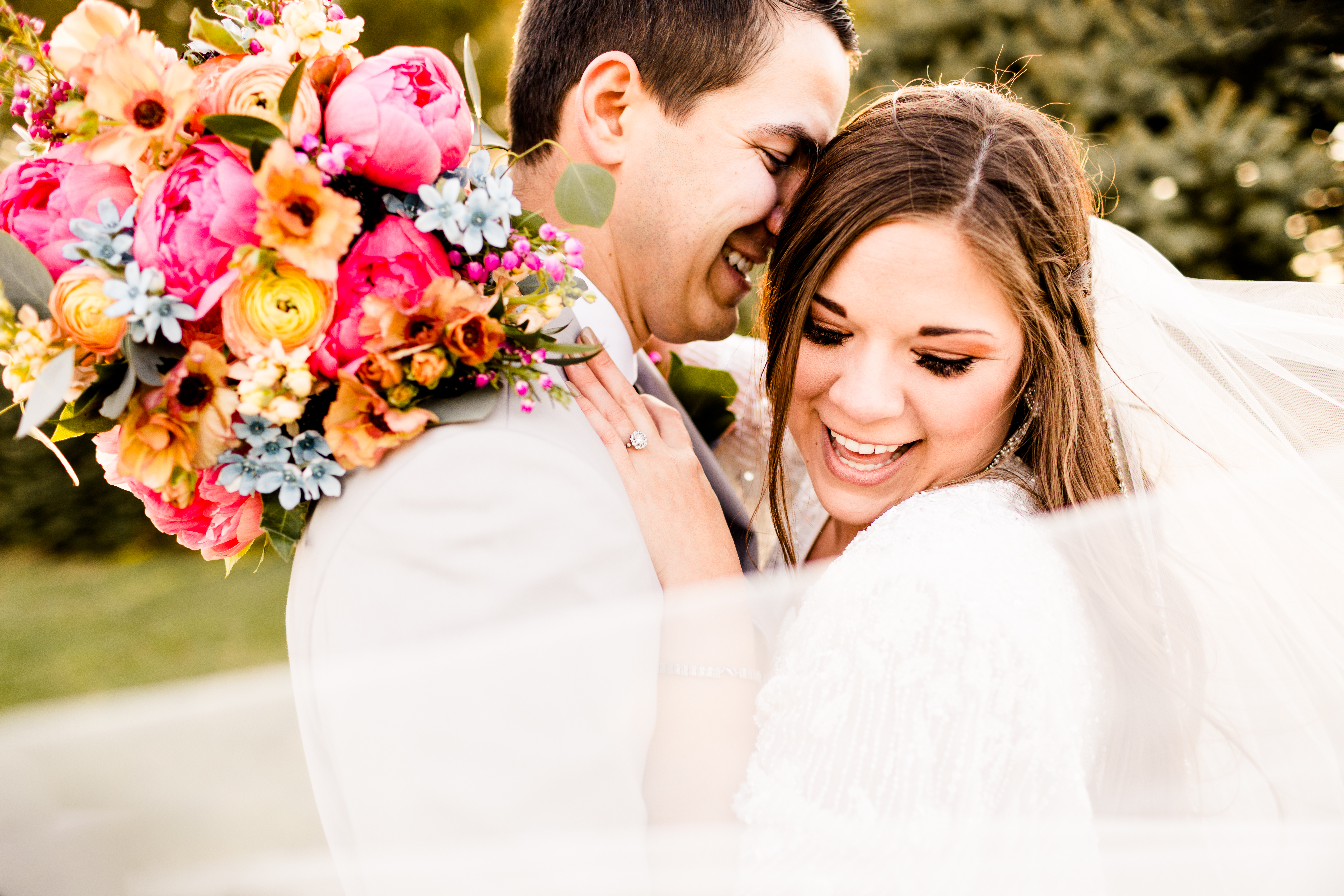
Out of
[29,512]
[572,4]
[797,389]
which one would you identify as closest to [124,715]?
[797,389]

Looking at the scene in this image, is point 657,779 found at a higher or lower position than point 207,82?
lower

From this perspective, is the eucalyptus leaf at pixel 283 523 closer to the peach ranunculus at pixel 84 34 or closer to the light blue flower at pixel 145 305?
the light blue flower at pixel 145 305

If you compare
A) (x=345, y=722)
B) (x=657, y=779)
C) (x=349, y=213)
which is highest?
(x=349, y=213)

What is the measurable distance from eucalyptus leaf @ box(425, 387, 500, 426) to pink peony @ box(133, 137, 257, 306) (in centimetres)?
38

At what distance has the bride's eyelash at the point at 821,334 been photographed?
7.18ft

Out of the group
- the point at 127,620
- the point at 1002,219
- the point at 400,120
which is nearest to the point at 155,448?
the point at 400,120

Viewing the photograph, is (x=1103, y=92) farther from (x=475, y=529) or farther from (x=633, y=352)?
(x=475, y=529)

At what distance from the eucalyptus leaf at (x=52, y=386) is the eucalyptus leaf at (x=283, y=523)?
1.25ft

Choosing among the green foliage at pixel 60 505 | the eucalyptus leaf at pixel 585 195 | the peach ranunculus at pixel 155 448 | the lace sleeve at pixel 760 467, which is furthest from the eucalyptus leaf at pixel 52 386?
the green foliage at pixel 60 505

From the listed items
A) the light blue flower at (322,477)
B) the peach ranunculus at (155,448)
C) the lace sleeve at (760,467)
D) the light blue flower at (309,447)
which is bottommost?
the lace sleeve at (760,467)

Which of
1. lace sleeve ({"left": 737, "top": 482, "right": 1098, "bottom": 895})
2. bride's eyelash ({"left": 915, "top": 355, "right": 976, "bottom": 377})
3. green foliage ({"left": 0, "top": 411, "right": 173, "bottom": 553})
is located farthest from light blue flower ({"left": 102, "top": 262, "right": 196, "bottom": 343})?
green foliage ({"left": 0, "top": 411, "right": 173, "bottom": 553})

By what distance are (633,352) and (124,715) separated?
149cm

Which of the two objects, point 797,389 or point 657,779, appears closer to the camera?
point 657,779

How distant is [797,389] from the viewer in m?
2.35
